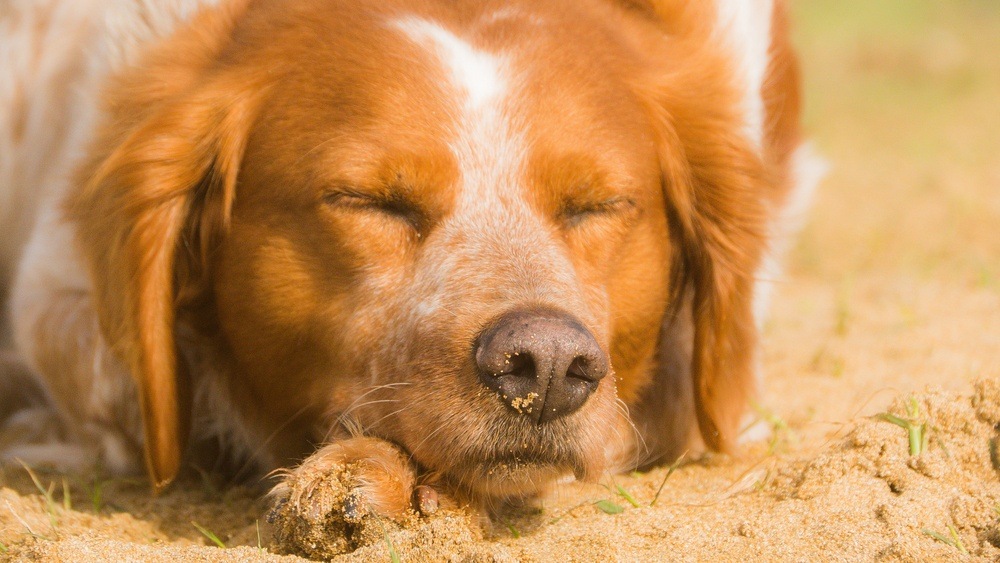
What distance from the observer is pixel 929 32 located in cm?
1289

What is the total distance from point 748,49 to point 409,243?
1496mm

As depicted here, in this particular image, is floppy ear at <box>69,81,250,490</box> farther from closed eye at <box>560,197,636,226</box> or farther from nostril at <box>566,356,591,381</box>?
nostril at <box>566,356,591,381</box>

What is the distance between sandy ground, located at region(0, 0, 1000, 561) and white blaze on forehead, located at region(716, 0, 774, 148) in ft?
2.90

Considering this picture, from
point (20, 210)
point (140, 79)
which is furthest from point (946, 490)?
point (20, 210)

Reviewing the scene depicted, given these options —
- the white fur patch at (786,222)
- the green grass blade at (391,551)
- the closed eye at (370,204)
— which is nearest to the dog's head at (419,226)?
the closed eye at (370,204)

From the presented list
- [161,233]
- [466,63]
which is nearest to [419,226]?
[466,63]

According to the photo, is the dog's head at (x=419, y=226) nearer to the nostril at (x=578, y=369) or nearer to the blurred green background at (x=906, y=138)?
the nostril at (x=578, y=369)

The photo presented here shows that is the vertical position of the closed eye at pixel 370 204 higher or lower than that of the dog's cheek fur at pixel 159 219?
higher

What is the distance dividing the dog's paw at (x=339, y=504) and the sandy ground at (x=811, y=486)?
0.11 ft

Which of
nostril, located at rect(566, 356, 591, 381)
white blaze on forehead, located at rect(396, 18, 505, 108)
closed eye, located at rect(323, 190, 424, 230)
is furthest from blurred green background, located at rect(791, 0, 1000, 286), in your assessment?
nostril, located at rect(566, 356, 591, 381)

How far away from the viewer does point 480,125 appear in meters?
2.75

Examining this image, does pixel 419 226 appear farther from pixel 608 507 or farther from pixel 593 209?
pixel 608 507

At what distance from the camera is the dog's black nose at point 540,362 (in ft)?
7.51

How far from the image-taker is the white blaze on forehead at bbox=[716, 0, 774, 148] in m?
3.53
